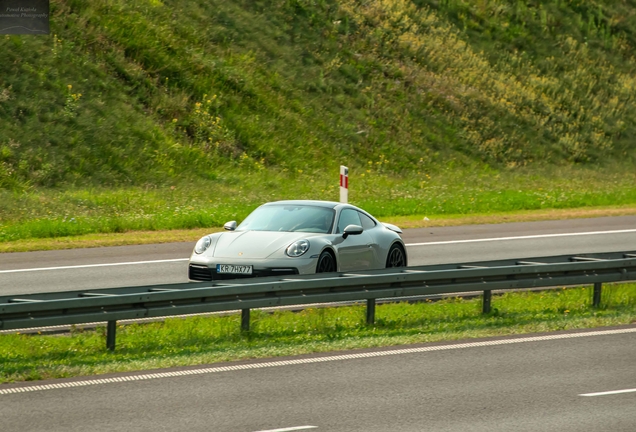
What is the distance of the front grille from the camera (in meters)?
13.7

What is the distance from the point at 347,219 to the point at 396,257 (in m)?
1.16

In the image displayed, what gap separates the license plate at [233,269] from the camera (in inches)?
539

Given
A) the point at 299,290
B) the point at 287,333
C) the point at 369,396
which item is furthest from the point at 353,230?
the point at 369,396

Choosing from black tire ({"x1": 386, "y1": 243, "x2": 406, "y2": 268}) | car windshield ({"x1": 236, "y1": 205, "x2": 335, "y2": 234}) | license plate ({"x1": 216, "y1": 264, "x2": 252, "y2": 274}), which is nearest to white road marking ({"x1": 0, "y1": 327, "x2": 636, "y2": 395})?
license plate ({"x1": 216, "y1": 264, "x2": 252, "y2": 274})

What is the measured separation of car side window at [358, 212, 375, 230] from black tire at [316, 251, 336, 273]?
1.44 metres

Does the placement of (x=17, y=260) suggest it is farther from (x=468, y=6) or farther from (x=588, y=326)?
(x=468, y=6)

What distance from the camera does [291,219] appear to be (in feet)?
50.0

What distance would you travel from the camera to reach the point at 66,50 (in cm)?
3225

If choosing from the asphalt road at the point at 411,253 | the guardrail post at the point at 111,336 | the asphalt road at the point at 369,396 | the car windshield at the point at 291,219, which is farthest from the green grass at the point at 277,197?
the asphalt road at the point at 369,396

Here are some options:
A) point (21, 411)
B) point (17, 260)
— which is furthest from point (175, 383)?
point (17, 260)

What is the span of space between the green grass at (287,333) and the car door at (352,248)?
117 cm

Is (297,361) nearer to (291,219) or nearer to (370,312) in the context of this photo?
(370,312)

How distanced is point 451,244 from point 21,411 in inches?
570

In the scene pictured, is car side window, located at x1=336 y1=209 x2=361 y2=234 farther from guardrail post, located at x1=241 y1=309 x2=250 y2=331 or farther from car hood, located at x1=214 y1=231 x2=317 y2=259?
guardrail post, located at x1=241 y1=309 x2=250 y2=331
